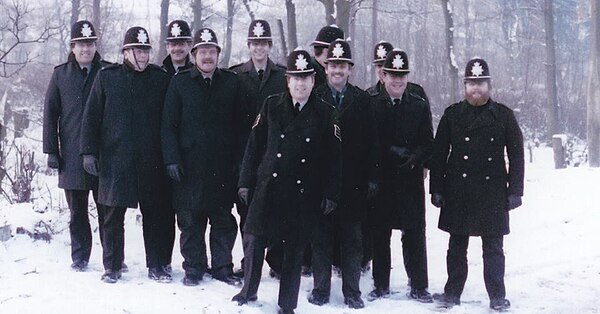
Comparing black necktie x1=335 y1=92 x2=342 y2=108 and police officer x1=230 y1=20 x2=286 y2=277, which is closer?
black necktie x1=335 y1=92 x2=342 y2=108

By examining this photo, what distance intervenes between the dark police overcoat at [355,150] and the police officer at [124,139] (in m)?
1.65

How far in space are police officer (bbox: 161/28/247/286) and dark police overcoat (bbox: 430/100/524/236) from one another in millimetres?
2070

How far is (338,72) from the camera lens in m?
5.97

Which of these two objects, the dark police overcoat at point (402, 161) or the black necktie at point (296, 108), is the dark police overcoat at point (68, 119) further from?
the dark police overcoat at point (402, 161)

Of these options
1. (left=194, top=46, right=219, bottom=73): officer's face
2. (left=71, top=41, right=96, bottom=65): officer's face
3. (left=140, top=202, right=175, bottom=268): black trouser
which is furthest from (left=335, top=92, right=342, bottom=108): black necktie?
(left=71, top=41, right=96, bottom=65): officer's face

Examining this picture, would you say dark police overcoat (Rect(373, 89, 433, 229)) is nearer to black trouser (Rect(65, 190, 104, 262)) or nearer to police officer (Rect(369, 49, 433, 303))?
police officer (Rect(369, 49, 433, 303))

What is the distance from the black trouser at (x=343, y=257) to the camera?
5980 mm

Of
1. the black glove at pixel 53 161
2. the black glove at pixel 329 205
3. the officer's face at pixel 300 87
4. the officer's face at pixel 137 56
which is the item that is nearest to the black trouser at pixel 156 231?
the black glove at pixel 53 161

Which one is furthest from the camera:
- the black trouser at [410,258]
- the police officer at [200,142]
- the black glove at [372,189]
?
the black trouser at [410,258]

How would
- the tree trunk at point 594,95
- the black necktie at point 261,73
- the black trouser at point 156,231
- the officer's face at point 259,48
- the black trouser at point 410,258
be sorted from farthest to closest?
the tree trunk at point 594,95 < the black necktie at point 261,73 < the officer's face at point 259,48 < the black trouser at point 156,231 < the black trouser at point 410,258

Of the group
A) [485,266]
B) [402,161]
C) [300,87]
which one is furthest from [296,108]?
[485,266]

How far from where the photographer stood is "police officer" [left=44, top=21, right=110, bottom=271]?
6.47 meters

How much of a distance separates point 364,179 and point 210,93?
165 cm

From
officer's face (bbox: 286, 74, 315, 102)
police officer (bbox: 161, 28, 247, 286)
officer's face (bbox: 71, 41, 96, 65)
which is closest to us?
officer's face (bbox: 286, 74, 315, 102)
